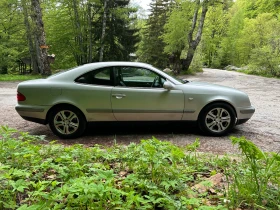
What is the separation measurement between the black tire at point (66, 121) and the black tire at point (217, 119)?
234 centimetres

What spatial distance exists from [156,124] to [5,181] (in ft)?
9.44

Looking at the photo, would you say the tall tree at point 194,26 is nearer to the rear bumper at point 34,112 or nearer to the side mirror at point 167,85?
the side mirror at point 167,85

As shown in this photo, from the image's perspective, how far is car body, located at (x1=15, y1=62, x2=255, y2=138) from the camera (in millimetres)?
4211

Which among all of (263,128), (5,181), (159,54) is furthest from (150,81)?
(159,54)

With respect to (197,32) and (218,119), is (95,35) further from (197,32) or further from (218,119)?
(218,119)

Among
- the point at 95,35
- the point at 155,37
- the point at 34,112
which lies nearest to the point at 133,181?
the point at 34,112

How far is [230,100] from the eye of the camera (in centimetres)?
433

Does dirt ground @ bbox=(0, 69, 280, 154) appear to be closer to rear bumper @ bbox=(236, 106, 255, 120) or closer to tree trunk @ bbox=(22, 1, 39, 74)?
rear bumper @ bbox=(236, 106, 255, 120)

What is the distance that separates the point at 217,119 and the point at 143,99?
1526 millimetres

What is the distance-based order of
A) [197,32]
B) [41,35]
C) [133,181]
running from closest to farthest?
[133,181]
[41,35]
[197,32]

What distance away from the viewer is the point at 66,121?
4.28 meters

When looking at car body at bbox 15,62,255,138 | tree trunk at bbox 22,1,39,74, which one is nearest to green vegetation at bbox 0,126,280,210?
car body at bbox 15,62,255,138

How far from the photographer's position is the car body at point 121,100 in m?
4.21

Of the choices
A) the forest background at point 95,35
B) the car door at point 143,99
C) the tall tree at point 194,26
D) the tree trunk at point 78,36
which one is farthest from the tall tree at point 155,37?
the car door at point 143,99
